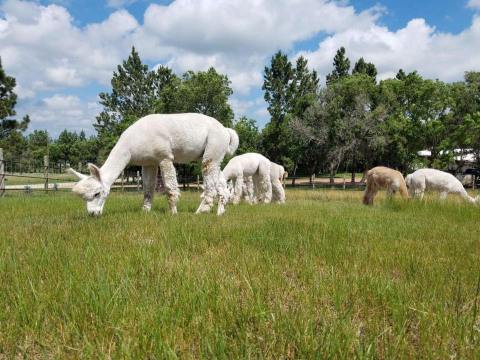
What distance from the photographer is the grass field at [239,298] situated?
5.71 ft

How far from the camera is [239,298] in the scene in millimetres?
2369

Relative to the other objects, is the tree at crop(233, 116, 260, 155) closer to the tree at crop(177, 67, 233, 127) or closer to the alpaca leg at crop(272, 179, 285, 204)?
the tree at crop(177, 67, 233, 127)

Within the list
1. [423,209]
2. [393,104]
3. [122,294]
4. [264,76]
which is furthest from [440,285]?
[264,76]

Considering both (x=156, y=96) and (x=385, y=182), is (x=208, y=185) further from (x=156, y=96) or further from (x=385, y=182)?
(x=156, y=96)

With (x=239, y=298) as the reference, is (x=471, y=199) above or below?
above

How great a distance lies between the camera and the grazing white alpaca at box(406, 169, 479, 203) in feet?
44.8

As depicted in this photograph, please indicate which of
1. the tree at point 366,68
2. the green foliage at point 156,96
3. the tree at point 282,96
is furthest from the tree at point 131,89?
the tree at point 366,68

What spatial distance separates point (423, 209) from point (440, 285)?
22.0ft

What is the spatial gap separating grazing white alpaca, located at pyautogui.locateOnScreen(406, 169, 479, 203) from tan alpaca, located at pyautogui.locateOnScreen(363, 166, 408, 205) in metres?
0.97

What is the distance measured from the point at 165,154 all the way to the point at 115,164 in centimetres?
104

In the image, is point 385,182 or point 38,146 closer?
point 385,182

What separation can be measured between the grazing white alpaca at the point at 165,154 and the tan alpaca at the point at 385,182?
7608mm

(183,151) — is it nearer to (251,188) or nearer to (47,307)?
(47,307)

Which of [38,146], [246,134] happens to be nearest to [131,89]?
[246,134]
